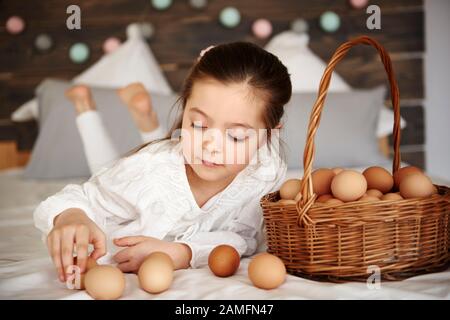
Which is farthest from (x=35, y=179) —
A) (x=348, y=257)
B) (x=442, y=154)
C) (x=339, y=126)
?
(x=442, y=154)

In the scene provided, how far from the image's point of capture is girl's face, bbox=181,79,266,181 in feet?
3.19

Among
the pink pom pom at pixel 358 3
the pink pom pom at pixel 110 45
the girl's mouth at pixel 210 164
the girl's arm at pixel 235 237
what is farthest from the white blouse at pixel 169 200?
the pink pom pom at pixel 358 3

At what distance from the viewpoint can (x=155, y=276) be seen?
2.66 feet

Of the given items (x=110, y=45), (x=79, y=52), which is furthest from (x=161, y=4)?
(x=79, y=52)

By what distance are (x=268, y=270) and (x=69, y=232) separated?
0.30m

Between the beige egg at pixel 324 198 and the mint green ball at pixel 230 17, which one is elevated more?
the mint green ball at pixel 230 17

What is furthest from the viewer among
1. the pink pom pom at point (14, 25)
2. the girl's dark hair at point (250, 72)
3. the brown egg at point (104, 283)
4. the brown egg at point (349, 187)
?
the pink pom pom at point (14, 25)

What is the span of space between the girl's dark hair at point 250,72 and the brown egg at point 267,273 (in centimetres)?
30

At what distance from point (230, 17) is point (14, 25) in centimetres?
85

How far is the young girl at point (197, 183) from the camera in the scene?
0.97 metres

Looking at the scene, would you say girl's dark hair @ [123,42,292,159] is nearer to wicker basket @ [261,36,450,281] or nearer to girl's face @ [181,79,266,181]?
A: girl's face @ [181,79,266,181]

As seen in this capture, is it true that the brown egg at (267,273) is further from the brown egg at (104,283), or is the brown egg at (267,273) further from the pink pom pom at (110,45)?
the pink pom pom at (110,45)

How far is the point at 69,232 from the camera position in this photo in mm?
864
